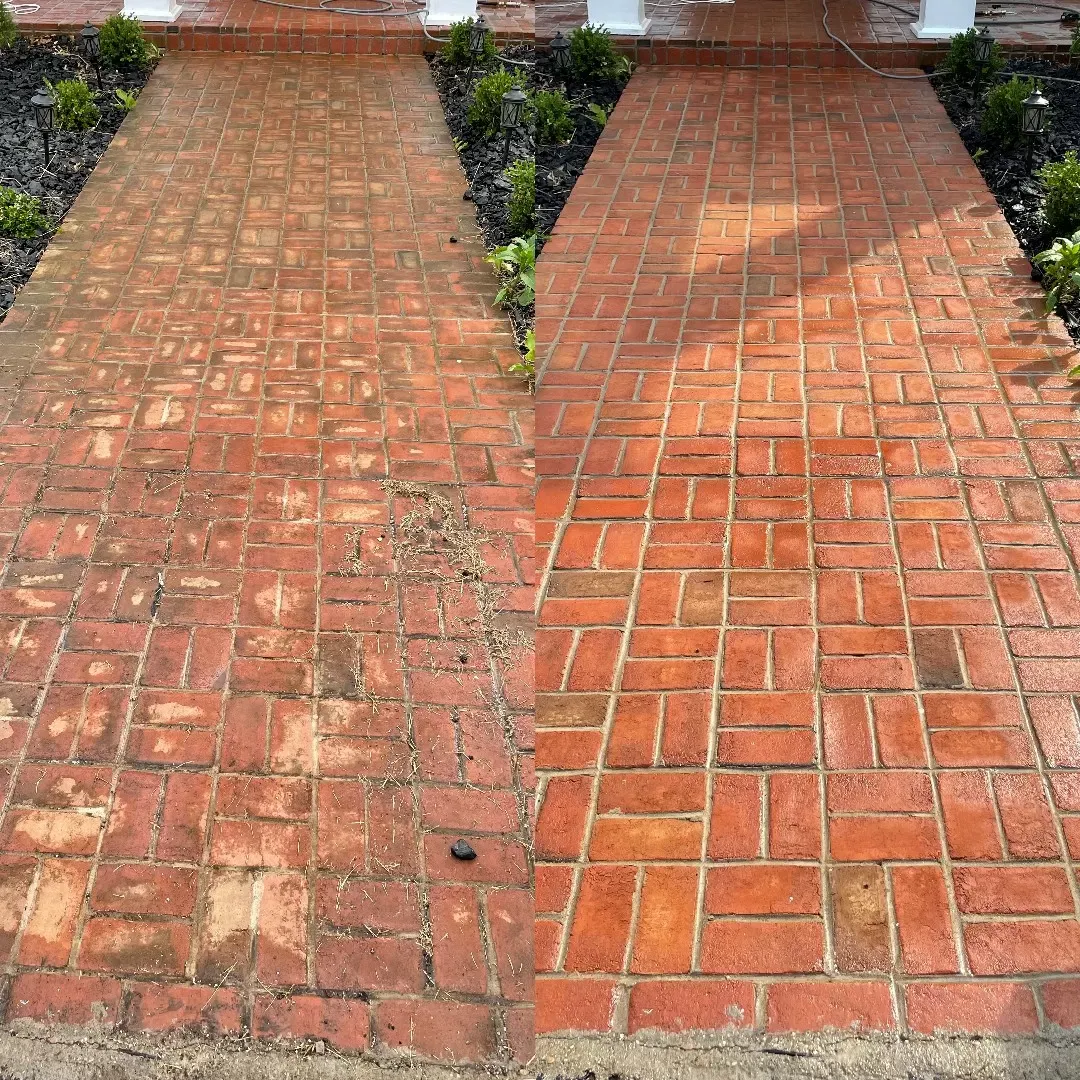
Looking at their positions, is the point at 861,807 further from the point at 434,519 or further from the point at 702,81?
the point at 702,81

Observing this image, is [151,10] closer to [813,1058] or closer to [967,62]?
[967,62]

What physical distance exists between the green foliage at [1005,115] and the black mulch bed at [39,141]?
490cm

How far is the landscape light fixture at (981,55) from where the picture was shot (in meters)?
6.77

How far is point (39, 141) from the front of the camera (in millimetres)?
6176

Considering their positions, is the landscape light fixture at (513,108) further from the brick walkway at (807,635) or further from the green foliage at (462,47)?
the green foliage at (462,47)

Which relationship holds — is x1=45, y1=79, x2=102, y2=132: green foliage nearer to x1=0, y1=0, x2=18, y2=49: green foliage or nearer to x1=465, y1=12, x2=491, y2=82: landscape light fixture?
x1=0, y1=0, x2=18, y2=49: green foliage

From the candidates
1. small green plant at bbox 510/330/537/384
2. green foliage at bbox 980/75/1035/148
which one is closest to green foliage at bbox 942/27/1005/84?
green foliage at bbox 980/75/1035/148

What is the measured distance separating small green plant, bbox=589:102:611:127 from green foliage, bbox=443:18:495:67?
1360mm

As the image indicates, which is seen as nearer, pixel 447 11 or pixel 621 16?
pixel 621 16

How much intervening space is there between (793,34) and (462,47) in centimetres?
237

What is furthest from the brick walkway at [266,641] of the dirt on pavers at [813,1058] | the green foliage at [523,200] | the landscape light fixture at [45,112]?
the landscape light fixture at [45,112]

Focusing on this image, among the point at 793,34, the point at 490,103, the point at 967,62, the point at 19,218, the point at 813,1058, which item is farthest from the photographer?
the point at 793,34

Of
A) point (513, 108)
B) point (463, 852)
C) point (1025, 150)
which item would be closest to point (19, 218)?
point (513, 108)

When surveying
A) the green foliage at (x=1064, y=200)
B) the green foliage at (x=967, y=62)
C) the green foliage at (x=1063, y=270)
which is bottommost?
the green foliage at (x=1063, y=270)
